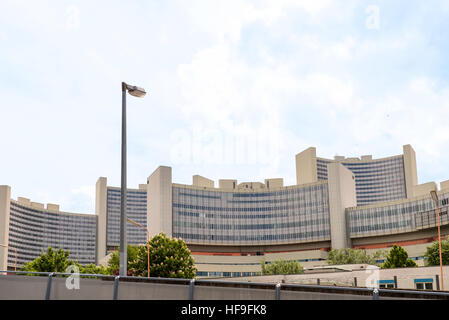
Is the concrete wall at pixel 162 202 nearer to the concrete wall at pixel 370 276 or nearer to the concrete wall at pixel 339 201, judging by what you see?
the concrete wall at pixel 339 201

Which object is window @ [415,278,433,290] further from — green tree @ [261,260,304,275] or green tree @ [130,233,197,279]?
green tree @ [261,260,304,275]

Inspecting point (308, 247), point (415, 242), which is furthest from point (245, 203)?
point (415, 242)

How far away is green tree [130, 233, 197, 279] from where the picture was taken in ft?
232

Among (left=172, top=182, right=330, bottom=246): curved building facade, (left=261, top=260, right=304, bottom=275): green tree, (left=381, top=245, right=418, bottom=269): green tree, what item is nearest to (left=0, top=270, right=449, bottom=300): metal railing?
(left=381, top=245, right=418, bottom=269): green tree

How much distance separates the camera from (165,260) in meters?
70.8

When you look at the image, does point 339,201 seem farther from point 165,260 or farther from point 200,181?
point 165,260

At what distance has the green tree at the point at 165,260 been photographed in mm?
70625

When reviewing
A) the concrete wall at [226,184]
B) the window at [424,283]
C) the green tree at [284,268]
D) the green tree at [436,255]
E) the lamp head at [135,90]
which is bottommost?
the window at [424,283]

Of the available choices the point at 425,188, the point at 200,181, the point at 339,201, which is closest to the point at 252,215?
the point at 200,181

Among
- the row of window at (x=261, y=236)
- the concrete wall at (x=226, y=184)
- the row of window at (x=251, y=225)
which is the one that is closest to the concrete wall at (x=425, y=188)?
the row of window at (x=251, y=225)

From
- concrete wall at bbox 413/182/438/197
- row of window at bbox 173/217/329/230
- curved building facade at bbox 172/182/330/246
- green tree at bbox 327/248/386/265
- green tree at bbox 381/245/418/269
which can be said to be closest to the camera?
green tree at bbox 381/245/418/269

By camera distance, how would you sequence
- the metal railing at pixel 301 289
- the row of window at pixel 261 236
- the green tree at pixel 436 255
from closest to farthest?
the metal railing at pixel 301 289
the green tree at pixel 436 255
the row of window at pixel 261 236
